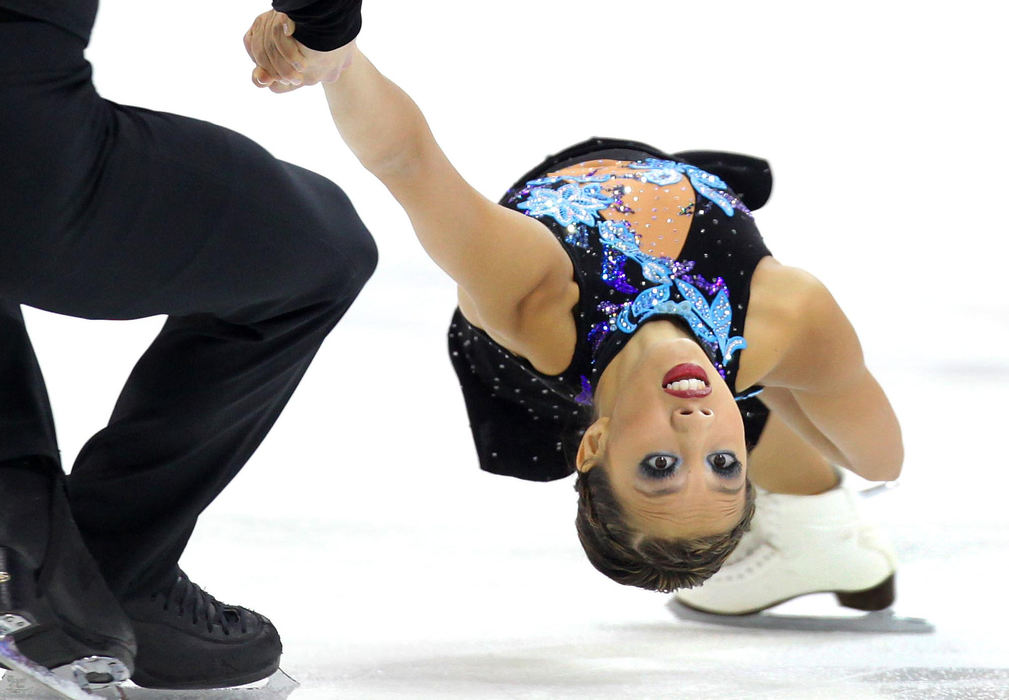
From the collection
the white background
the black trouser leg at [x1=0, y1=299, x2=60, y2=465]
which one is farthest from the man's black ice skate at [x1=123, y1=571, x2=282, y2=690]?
the black trouser leg at [x1=0, y1=299, x2=60, y2=465]

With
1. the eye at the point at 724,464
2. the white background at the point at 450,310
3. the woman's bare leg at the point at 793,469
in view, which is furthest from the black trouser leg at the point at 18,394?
the woman's bare leg at the point at 793,469

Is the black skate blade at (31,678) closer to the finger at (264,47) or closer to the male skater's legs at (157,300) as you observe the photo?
the male skater's legs at (157,300)

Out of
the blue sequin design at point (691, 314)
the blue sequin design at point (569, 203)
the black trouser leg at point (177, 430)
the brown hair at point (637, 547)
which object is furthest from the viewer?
the blue sequin design at point (569, 203)

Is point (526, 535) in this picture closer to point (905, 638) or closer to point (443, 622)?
point (443, 622)

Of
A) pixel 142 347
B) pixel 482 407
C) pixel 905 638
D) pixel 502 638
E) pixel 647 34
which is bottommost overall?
pixel 502 638

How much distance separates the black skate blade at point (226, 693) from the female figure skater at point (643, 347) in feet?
1.62

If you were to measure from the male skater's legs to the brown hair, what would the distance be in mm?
487

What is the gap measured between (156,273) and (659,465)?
2.62ft

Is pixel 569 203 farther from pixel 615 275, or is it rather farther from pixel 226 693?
pixel 226 693

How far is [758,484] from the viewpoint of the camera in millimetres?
2512

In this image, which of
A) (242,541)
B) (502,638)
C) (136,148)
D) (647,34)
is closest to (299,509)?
(242,541)

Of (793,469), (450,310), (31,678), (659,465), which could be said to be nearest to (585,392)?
(659,465)

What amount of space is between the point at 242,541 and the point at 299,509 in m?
0.18

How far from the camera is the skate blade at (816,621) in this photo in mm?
2244
